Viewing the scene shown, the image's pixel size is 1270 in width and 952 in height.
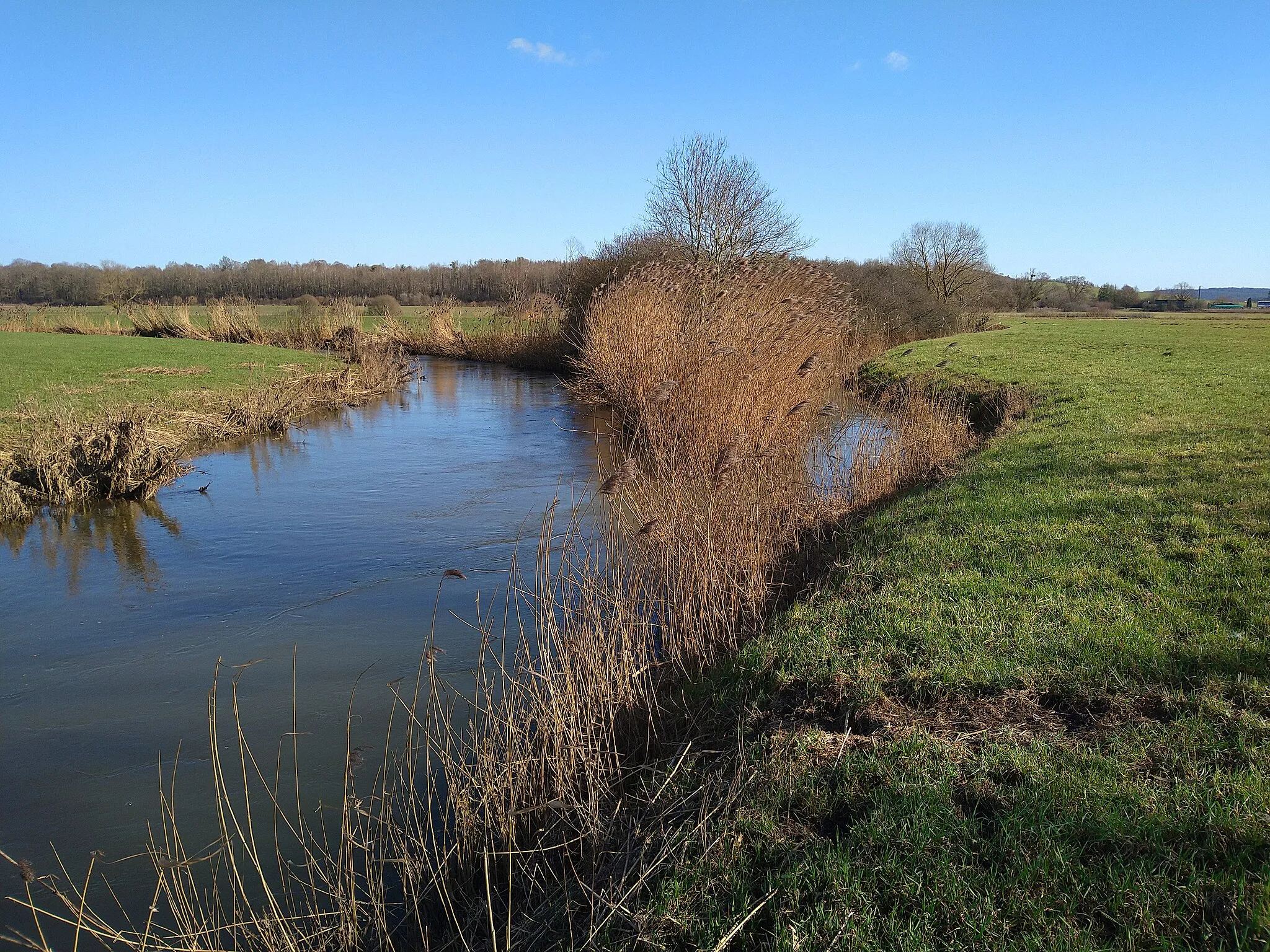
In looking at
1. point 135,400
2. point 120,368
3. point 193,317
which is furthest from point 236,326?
point 135,400

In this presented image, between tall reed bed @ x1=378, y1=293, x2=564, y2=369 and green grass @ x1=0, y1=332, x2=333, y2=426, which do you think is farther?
tall reed bed @ x1=378, y1=293, x2=564, y2=369

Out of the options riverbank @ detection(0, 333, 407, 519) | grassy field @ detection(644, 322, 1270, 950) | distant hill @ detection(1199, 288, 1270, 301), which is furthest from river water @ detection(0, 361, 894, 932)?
distant hill @ detection(1199, 288, 1270, 301)

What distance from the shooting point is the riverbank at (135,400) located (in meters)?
8.45

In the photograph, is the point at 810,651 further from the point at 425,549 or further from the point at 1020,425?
the point at 1020,425

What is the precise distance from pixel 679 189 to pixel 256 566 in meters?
23.0

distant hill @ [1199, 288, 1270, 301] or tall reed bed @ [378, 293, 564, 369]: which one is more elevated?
distant hill @ [1199, 288, 1270, 301]

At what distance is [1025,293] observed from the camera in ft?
207

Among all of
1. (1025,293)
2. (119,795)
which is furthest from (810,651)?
(1025,293)

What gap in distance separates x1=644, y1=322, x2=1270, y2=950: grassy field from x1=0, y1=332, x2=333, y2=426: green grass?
34.2ft

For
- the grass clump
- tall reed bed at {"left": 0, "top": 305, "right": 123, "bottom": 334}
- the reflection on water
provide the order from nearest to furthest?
the reflection on water
the grass clump
tall reed bed at {"left": 0, "top": 305, "right": 123, "bottom": 334}

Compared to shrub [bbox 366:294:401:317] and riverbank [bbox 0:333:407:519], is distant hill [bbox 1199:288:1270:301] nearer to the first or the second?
shrub [bbox 366:294:401:317]

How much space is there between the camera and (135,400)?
1227 centimetres

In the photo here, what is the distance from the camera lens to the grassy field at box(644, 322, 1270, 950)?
2.26 metres

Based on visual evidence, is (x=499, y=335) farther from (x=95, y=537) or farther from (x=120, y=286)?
(x=120, y=286)
